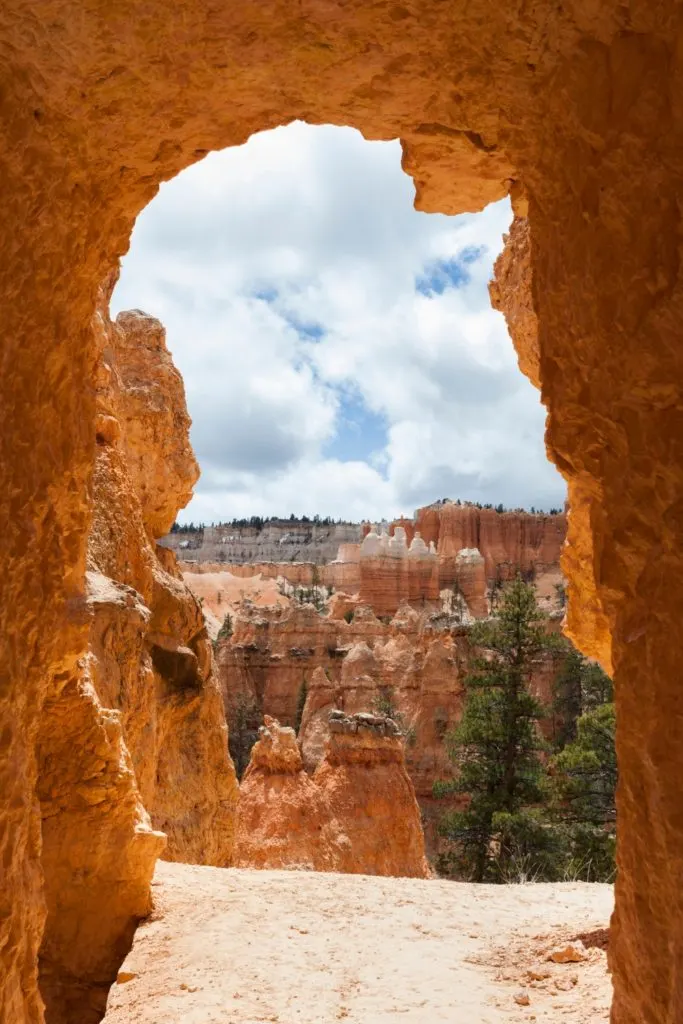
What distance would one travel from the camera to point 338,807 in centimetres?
1403

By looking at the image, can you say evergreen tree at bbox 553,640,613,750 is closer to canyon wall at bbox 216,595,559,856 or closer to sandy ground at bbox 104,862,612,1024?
canyon wall at bbox 216,595,559,856

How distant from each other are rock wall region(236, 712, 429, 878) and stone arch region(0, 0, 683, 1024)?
11.3 meters

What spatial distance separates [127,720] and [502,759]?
30.9 feet

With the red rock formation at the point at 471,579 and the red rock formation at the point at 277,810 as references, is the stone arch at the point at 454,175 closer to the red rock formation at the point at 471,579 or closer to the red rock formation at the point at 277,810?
the red rock formation at the point at 277,810

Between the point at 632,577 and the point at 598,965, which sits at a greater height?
the point at 632,577

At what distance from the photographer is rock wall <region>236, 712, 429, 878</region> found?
13.8 meters

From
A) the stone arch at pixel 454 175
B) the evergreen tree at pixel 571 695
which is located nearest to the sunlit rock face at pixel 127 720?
the stone arch at pixel 454 175

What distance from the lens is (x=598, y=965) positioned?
5.10 metres

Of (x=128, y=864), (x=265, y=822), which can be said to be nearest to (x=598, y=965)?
(x=128, y=864)

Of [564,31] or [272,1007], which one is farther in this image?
[272,1007]

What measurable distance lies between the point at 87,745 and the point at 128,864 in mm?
963

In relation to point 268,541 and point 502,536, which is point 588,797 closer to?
point 502,536

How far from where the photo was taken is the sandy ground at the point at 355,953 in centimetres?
458

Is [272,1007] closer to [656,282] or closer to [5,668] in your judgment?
[5,668]
